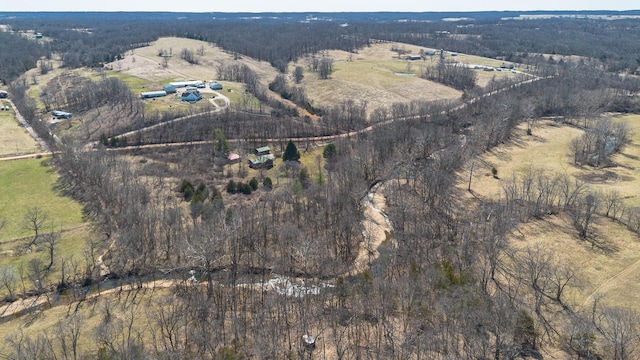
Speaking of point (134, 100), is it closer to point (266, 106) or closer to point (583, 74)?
point (266, 106)

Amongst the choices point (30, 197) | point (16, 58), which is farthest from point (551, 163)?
point (16, 58)

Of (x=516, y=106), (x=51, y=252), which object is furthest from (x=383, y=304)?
(x=516, y=106)

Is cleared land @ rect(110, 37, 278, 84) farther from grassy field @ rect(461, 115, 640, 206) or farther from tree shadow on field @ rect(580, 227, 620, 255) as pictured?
tree shadow on field @ rect(580, 227, 620, 255)

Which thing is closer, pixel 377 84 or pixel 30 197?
pixel 30 197

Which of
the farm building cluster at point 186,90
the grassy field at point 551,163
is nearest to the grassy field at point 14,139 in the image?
the farm building cluster at point 186,90

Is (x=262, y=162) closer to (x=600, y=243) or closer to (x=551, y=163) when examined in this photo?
(x=600, y=243)

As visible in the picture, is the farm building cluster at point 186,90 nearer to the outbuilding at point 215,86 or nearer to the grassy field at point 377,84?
the outbuilding at point 215,86
